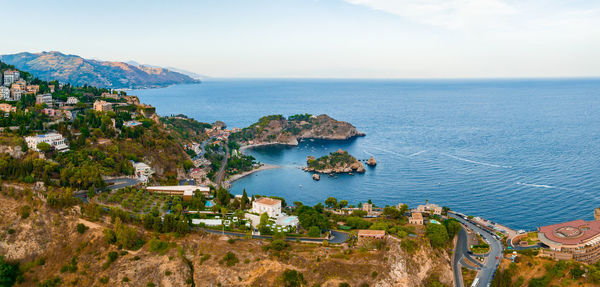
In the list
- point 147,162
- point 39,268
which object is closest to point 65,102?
point 147,162

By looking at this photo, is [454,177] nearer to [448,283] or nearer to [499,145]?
[499,145]

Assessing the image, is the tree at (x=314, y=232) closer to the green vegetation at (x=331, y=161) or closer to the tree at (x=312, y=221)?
the tree at (x=312, y=221)

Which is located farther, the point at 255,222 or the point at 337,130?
the point at 337,130

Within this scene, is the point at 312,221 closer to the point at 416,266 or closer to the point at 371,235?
the point at 371,235

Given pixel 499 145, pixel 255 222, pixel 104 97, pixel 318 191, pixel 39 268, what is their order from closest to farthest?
pixel 39 268 < pixel 255 222 < pixel 318 191 < pixel 104 97 < pixel 499 145

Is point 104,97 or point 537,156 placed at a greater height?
point 104,97

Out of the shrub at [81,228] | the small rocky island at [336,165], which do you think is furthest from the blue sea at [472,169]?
the shrub at [81,228]

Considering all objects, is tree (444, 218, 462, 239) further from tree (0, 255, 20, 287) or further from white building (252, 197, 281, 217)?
tree (0, 255, 20, 287)
